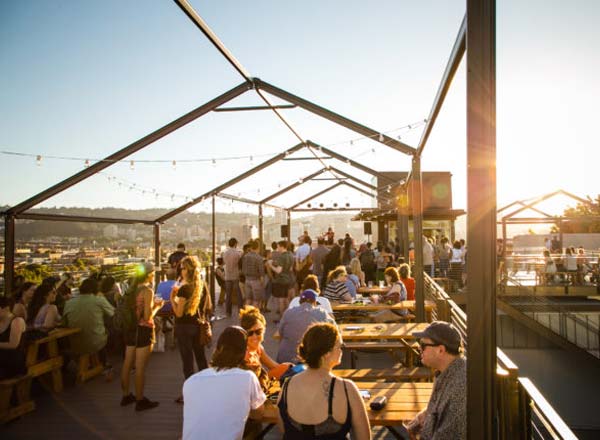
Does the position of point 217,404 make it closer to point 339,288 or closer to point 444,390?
point 444,390

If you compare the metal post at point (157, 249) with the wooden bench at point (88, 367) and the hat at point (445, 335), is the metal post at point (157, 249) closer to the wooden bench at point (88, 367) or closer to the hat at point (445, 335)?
the wooden bench at point (88, 367)

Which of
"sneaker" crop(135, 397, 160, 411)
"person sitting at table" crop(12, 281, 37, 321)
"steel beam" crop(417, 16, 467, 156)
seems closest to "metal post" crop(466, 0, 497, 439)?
"steel beam" crop(417, 16, 467, 156)

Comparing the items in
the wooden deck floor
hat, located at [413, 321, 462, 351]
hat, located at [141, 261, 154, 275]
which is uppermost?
hat, located at [141, 261, 154, 275]

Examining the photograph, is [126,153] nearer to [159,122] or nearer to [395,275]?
[159,122]

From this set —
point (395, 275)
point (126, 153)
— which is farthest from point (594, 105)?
point (126, 153)

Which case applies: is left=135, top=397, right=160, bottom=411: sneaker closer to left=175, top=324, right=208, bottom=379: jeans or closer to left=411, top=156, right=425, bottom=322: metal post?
left=175, top=324, right=208, bottom=379: jeans

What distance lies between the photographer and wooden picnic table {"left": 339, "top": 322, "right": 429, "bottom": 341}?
4828 millimetres

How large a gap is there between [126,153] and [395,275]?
15.7ft

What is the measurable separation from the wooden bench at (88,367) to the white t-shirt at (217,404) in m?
3.89

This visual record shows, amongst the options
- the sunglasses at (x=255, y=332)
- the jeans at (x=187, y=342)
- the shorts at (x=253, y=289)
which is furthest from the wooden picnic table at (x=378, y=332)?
the shorts at (x=253, y=289)

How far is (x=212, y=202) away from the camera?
11711 mm

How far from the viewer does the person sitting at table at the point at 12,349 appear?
4539 mm

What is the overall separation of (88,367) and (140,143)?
354 cm

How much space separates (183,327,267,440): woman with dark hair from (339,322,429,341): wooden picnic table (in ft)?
7.60
